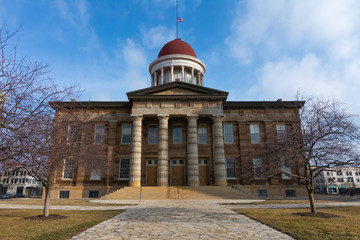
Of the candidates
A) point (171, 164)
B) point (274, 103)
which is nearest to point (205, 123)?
point (171, 164)

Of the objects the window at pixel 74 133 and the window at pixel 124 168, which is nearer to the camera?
the window at pixel 74 133

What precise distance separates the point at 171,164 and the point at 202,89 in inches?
400

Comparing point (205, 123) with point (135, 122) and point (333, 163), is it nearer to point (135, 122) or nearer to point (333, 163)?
point (135, 122)

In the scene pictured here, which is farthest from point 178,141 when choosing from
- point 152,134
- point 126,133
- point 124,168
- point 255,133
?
point 255,133

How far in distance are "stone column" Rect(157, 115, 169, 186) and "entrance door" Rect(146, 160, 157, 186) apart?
12.3ft

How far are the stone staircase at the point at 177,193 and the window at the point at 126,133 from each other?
759 cm

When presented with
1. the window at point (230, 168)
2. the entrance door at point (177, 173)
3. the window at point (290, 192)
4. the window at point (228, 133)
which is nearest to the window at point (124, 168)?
the entrance door at point (177, 173)

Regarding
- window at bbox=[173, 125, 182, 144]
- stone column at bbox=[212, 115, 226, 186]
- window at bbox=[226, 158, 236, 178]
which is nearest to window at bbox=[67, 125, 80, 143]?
stone column at bbox=[212, 115, 226, 186]

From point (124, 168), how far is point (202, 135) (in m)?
10.7

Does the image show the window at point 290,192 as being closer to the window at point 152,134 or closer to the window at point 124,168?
the window at point 152,134

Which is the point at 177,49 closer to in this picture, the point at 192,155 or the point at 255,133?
the point at 255,133

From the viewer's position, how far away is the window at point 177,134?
3219 cm

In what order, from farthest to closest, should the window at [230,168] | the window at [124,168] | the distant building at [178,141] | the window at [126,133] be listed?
the window at [126,133] → the window at [230,168] → the window at [124,168] → the distant building at [178,141]

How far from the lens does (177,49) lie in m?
44.1
